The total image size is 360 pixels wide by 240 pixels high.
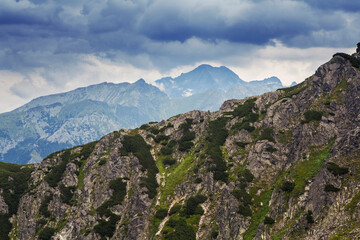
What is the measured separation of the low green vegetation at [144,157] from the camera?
108312mm

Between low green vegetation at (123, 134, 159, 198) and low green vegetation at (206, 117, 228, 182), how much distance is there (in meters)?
25.6

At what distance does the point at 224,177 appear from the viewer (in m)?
97.8

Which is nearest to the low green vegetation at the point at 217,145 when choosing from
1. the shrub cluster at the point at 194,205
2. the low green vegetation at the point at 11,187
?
the shrub cluster at the point at 194,205

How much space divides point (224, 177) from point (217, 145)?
69.4 feet

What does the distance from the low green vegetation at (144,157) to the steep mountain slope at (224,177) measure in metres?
0.53

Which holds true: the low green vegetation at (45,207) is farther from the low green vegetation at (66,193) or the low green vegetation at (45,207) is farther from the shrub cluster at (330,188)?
the shrub cluster at (330,188)

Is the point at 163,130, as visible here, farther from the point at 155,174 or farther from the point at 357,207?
the point at 357,207

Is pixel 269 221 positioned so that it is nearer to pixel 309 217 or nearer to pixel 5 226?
pixel 309 217

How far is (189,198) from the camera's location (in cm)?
9525

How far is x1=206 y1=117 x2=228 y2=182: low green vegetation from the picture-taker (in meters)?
99.2

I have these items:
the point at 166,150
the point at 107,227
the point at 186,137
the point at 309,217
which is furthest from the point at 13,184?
the point at 309,217

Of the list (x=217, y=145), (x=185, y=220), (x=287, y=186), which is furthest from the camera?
(x=217, y=145)

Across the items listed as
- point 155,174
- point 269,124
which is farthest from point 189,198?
point 269,124

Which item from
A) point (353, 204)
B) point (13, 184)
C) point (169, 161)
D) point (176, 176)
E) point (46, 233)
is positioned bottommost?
point (46, 233)
